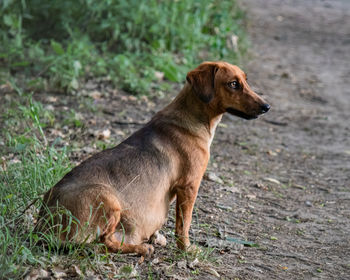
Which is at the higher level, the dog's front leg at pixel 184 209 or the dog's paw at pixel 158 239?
the dog's front leg at pixel 184 209

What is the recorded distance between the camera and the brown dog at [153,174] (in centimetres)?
354

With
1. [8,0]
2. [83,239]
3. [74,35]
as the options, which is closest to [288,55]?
[74,35]

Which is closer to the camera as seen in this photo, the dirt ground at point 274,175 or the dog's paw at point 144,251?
the dog's paw at point 144,251

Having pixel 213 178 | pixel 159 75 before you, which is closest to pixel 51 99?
pixel 159 75

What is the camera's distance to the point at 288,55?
12.7 m

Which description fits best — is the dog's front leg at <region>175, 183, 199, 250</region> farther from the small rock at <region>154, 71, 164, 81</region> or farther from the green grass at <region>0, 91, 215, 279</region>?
the small rock at <region>154, 71, 164, 81</region>

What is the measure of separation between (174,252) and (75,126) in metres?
3.11

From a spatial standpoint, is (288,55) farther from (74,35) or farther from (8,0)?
(8,0)

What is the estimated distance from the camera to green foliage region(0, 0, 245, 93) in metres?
8.10

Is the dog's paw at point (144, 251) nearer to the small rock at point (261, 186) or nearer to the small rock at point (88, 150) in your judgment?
the small rock at point (88, 150)

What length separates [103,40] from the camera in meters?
9.37

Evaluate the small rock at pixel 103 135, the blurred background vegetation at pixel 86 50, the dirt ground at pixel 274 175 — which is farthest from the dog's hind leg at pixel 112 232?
the small rock at pixel 103 135

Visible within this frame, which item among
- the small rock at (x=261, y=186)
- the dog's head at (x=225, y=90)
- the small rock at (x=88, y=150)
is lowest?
the small rock at (x=261, y=186)

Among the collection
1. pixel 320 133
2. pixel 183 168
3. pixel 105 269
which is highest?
pixel 183 168
